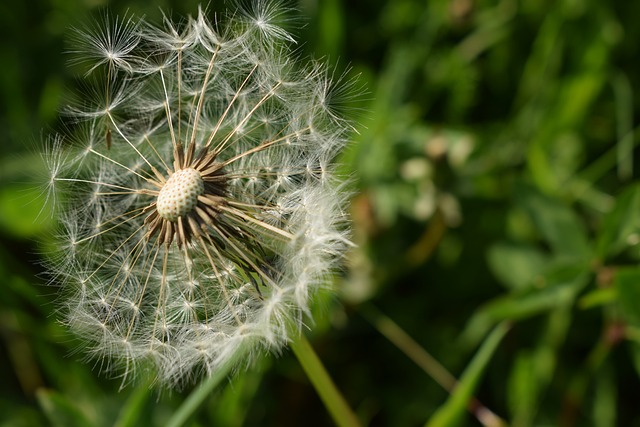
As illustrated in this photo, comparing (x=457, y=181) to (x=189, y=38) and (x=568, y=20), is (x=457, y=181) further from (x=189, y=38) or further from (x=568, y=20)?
(x=189, y=38)

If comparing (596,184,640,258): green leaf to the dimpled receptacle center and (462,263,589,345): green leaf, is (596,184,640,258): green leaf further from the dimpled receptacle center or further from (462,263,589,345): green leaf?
the dimpled receptacle center

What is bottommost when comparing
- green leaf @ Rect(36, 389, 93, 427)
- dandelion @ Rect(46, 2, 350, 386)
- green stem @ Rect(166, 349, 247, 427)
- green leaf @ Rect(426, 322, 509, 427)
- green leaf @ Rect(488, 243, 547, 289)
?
green leaf @ Rect(426, 322, 509, 427)

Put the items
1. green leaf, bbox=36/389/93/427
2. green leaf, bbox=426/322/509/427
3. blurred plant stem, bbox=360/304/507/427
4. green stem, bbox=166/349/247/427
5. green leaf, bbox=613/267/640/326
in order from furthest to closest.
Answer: blurred plant stem, bbox=360/304/507/427 < green leaf, bbox=36/389/93/427 < green leaf, bbox=426/322/509/427 < green leaf, bbox=613/267/640/326 < green stem, bbox=166/349/247/427

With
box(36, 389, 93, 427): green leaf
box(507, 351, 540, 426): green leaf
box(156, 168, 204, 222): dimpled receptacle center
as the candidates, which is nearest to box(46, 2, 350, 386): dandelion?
box(156, 168, 204, 222): dimpled receptacle center

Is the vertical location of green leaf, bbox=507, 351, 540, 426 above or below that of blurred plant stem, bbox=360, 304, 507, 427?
below

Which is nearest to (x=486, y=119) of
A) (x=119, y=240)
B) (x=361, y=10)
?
(x=361, y=10)

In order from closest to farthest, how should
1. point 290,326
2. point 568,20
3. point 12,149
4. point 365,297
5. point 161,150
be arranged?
point 290,326, point 161,150, point 365,297, point 568,20, point 12,149
